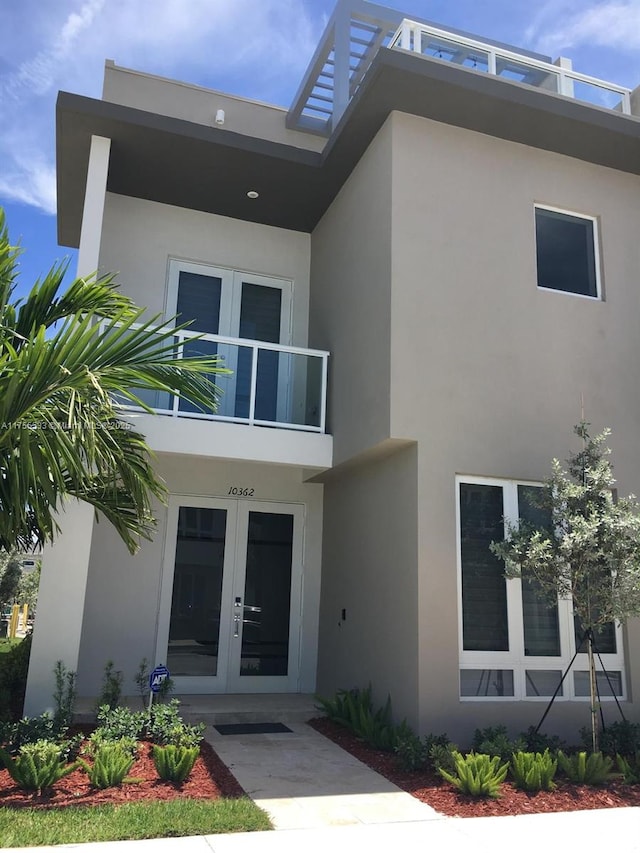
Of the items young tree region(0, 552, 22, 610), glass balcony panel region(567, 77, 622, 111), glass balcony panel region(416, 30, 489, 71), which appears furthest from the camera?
young tree region(0, 552, 22, 610)

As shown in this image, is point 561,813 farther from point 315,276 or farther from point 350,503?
point 315,276

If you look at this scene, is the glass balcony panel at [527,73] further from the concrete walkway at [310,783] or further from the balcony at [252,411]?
the concrete walkway at [310,783]

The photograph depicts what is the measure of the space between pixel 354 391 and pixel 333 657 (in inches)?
145

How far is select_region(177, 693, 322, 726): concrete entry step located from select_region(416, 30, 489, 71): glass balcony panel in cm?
827

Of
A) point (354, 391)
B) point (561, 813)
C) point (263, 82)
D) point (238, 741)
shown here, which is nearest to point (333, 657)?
point (238, 741)

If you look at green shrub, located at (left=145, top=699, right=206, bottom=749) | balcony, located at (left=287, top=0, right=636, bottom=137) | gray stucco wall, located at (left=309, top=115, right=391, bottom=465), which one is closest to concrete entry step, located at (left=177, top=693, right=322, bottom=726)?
green shrub, located at (left=145, top=699, right=206, bottom=749)

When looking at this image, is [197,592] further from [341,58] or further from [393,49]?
[341,58]

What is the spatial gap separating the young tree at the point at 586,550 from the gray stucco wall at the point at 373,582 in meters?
1.18

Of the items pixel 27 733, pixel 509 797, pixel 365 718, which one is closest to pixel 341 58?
pixel 365 718

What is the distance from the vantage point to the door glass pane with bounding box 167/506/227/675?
984cm

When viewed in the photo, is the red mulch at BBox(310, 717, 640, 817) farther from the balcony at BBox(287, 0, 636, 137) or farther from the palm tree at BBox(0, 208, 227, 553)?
the balcony at BBox(287, 0, 636, 137)

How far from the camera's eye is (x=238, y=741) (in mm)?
7742

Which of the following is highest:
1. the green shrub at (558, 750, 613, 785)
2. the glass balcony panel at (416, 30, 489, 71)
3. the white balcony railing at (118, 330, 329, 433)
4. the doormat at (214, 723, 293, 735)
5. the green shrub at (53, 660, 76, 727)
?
the glass balcony panel at (416, 30, 489, 71)

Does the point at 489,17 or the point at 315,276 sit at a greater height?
the point at 489,17
